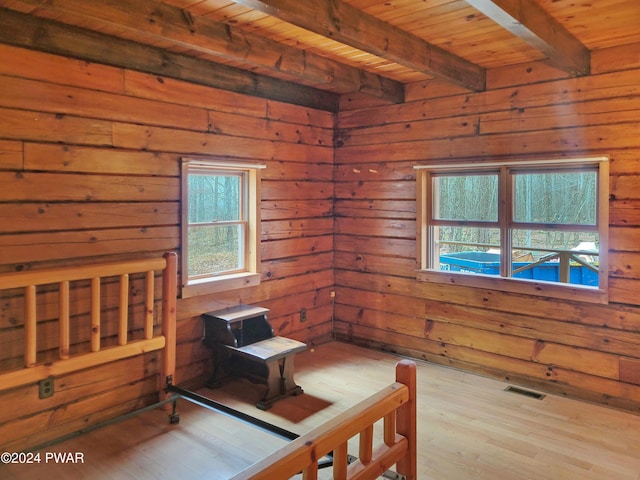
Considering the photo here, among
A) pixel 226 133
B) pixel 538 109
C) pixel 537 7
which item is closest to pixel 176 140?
pixel 226 133

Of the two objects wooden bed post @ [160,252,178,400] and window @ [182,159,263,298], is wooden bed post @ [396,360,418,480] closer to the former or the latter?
wooden bed post @ [160,252,178,400]

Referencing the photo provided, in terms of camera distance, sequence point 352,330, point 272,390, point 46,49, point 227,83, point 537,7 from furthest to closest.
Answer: point 352,330 < point 227,83 < point 272,390 < point 46,49 < point 537,7

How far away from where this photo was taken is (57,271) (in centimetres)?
272

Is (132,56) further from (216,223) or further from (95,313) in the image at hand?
(95,313)

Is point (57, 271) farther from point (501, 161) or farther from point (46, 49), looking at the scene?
point (501, 161)

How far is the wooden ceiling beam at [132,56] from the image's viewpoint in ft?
8.87

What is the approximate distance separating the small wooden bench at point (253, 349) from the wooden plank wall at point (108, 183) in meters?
0.12

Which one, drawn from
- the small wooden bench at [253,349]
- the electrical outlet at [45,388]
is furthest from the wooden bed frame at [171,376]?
the small wooden bench at [253,349]

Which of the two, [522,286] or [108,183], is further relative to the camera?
[522,286]

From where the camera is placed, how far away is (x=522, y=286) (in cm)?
376

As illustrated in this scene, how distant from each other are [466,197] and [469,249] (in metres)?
0.44

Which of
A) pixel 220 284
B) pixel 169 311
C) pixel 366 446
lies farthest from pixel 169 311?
pixel 366 446

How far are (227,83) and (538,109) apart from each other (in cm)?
232

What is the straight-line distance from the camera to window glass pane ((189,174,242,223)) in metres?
3.74
